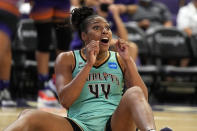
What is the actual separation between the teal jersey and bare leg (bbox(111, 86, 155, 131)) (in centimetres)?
10

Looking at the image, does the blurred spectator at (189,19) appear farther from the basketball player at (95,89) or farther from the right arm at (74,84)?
the right arm at (74,84)

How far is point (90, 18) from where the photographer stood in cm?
300

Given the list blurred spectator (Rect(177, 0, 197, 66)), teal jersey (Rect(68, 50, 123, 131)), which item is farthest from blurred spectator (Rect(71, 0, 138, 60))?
teal jersey (Rect(68, 50, 123, 131))

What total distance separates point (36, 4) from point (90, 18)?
2.62 meters

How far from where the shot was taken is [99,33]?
2.90m

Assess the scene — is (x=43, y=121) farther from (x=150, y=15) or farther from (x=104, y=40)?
(x=150, y=15)

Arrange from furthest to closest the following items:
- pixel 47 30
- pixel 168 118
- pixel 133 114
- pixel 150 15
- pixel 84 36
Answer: pixel 150 15 → pixel 47 30 → pixel 168 118 → pixel 84 36 → pixel 133 114

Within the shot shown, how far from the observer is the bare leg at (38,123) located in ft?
8.13

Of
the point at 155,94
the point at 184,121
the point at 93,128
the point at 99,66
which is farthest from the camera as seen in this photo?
the point at 155,94

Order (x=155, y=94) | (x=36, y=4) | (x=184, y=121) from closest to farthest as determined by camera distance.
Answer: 1. (x=184, y=121)
2. (x=36, y=4)
3. (x=155, y=94)

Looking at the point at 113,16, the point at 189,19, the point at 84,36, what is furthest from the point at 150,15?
the point at 84,36

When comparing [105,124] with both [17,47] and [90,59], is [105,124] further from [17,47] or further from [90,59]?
[17,47]

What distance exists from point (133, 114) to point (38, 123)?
0.49m

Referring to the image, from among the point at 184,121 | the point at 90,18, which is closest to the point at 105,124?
the point at 90,18
